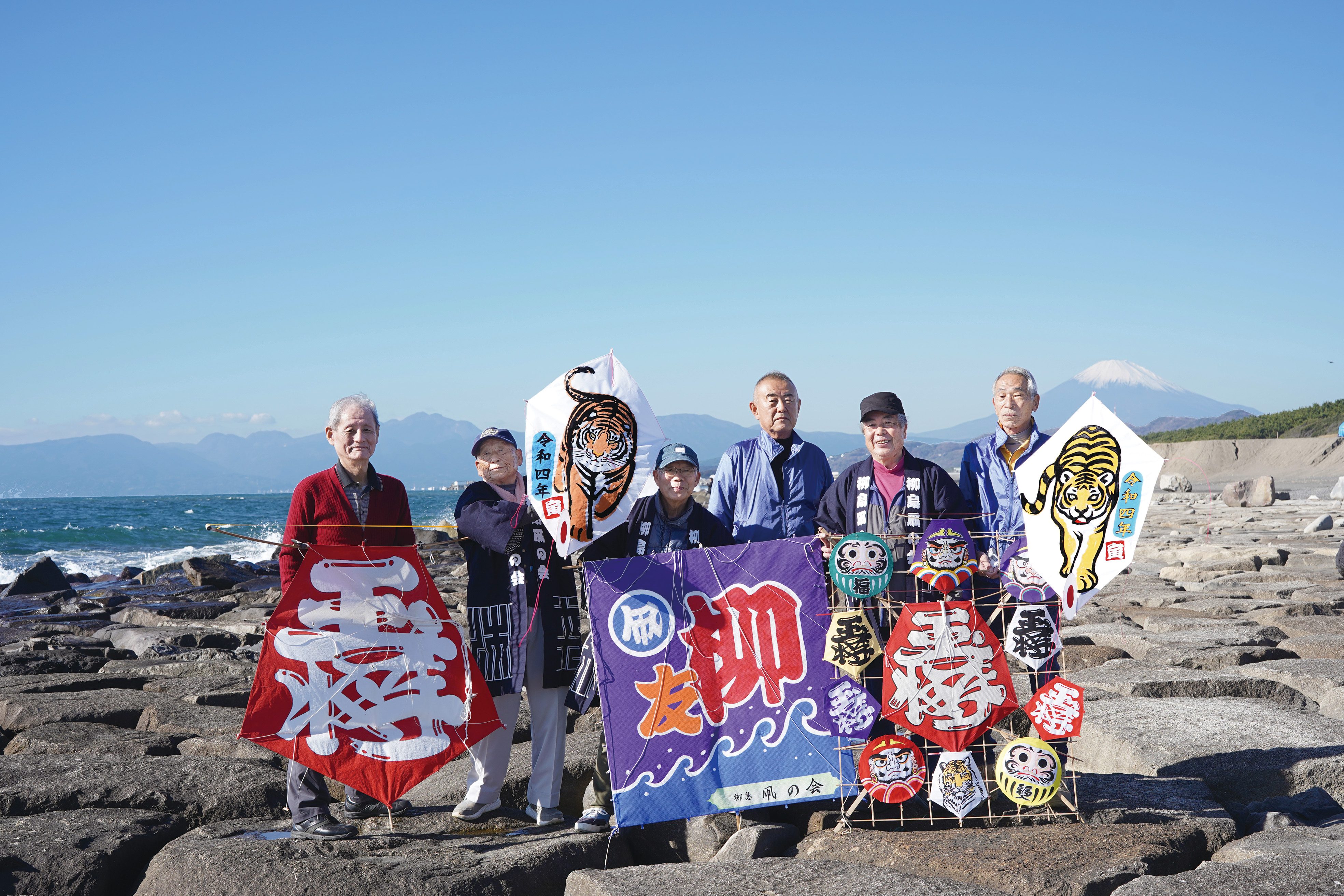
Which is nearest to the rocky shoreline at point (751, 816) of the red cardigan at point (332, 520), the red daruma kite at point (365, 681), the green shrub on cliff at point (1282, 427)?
the red daruma kite at point (365, 681)

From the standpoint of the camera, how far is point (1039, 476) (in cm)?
439

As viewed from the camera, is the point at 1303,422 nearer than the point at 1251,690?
No

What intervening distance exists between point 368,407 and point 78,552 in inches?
1497

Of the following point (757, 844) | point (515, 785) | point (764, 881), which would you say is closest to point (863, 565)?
point (757, 844)

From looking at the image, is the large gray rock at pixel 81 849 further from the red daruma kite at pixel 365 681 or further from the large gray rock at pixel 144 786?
the red daruma kite at pixel 365 681

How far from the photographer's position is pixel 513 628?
4637mm

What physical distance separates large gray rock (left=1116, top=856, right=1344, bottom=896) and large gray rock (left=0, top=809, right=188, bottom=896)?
4.46 meters

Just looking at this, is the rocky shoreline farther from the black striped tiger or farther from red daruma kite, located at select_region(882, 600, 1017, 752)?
the black striped tiger

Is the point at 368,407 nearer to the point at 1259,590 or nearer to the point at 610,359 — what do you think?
the point at 610,359

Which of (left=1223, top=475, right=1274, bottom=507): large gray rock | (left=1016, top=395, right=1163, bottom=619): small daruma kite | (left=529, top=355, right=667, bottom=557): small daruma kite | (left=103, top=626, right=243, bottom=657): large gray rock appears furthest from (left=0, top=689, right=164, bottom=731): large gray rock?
(left=1223, top=475, right=1274, bottom=507): large gray rock

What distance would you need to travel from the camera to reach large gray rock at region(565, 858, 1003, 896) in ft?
11.3

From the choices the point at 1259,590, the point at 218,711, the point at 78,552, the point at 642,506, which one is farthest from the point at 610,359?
the point at 78,552

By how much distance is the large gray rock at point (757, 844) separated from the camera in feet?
13.1

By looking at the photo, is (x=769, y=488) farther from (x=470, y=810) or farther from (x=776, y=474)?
(x=470, y=810)
